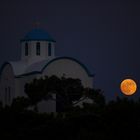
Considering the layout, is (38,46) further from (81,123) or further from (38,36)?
(81,123)

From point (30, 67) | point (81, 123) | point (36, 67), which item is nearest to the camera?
point (81, 123)

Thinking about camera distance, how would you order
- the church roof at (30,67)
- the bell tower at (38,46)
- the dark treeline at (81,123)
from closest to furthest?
the dark treeline at (81,123)
the church roof at (30,67)
the bell tower at (38,46)

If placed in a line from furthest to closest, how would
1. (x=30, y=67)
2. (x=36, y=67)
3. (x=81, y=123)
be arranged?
1. (x=30, y=67)
2. (x=36, y=67)
3. (x=81, y=123)

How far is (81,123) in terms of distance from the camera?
27.4 meters

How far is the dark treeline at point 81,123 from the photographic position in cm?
2527

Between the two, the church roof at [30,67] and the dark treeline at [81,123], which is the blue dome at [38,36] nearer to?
the church roof at [30,67]

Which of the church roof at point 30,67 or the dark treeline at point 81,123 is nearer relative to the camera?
the dark treeline at point 81,123

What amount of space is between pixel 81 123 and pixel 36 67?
1902 centimetres

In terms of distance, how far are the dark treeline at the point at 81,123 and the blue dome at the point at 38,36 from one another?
17.6 metres

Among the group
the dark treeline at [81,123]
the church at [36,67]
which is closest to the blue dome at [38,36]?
the church at [36,67]

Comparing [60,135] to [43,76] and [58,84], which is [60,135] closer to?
[58,84]

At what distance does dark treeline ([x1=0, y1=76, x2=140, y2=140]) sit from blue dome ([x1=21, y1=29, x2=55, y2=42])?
1762 cm

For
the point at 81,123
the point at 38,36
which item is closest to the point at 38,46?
the point at 38,36

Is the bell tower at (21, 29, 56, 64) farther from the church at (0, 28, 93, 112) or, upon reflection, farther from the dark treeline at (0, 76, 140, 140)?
the dark treeline at (0, 76, 140, 140)
